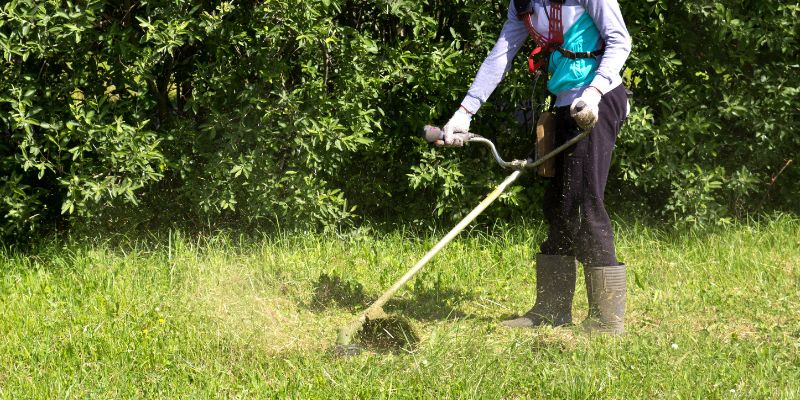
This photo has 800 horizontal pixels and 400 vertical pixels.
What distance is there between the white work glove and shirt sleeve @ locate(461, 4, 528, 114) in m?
0.06

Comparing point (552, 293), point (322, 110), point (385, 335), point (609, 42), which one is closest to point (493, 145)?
point (609, 42)

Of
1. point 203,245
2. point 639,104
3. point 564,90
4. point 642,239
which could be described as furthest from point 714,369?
point 203,245

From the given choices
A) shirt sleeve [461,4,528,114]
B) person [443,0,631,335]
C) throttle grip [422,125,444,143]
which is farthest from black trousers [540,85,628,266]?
throttle grip [422,125,444,143]

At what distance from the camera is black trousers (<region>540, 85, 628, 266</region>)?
16.1 ft

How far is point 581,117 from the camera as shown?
4.58 metres

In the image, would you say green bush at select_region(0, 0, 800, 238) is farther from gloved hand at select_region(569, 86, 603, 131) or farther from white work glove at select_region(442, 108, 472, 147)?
gloved hand at select_region(569, 86, 603, 131)

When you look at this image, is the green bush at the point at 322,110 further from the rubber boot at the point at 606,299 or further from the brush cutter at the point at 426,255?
the rubber boot at the point at 606,299

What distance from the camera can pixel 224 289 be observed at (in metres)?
5.70

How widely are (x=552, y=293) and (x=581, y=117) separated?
3.71 feet

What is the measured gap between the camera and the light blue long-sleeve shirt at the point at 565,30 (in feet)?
15.4

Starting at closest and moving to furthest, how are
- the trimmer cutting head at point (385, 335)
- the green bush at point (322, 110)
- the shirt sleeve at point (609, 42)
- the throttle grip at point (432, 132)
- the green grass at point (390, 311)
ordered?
the green grass at point (390, 311) < the shirt sleeve at point (609, 42) < the throttle grip at point (432, 132) < the trimmer cutting head at point (385, 335) < the green bush at point (322, 110)

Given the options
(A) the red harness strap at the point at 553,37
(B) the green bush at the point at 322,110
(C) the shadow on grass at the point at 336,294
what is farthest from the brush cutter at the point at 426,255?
(B) the green bush at the point at 322,110

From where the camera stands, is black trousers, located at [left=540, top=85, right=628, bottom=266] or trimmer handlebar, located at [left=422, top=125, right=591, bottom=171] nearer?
trimmer handlebar, located at [left=422, top=125, right=591, bottom=171]

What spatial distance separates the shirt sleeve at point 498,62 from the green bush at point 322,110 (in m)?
0.97
